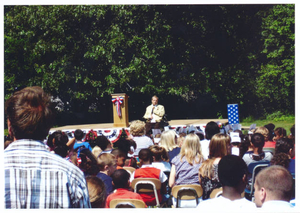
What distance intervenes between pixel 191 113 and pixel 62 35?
26.8 ft

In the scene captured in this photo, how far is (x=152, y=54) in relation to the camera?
1650cm

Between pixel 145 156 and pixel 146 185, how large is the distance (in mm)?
397

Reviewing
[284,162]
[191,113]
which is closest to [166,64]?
[191,113]

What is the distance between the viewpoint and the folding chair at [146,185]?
401cm

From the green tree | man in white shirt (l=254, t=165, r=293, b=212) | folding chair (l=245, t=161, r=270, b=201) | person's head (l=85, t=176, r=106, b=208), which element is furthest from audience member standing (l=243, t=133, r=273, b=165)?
the green tree

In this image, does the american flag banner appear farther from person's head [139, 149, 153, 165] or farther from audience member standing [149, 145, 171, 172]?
person's head [139, 149, 153, 165]

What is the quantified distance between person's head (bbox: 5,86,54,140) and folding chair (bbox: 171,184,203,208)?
2411mm

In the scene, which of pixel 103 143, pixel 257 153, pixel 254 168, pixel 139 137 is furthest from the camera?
pixel 139 137

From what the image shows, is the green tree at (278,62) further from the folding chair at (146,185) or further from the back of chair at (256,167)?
the folding chair at (146,185)

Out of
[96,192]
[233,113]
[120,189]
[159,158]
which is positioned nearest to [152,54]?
[233,113]


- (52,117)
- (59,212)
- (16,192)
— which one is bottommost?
(59,212)

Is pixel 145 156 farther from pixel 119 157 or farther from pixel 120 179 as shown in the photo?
pixel 120 179

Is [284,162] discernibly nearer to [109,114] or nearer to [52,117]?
[52,117]

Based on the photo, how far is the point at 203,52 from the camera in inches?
690
